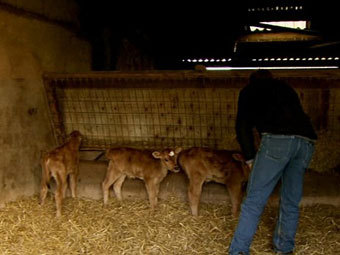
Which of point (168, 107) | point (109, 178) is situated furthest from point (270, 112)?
point (109, 178)

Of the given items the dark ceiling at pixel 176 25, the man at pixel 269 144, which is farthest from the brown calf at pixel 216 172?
the dark ceiling at pixel 176 25

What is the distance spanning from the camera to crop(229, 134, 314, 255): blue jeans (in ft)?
11.5

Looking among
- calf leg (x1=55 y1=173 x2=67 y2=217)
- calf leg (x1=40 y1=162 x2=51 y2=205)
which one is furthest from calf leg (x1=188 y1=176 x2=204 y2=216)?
calf leg (x1=40 y1=162 x2=51 y2=205)

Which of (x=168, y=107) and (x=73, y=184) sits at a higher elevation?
(x=168, y=107)

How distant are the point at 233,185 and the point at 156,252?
4.64 feet

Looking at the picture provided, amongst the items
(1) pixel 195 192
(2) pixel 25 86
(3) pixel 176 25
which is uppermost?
(3) pixel 176 25

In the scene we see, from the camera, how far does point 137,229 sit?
4.57m

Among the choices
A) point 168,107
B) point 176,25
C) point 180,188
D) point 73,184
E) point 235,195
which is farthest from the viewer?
point 176,25

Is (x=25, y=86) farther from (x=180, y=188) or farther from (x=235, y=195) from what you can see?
(x=235, y=195)

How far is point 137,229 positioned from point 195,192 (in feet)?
2.86

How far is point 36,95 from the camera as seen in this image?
5.75 meters

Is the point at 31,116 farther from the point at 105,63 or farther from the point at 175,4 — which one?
the point at 175,4

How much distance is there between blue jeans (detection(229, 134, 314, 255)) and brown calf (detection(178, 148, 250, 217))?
1.22 m

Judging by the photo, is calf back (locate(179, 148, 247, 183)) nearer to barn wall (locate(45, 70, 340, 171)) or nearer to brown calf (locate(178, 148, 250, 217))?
brown calf (locate(178, 148, 250, 217))
